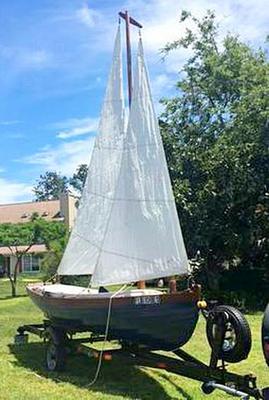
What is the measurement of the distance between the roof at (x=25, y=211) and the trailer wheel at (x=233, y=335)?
1860 inches

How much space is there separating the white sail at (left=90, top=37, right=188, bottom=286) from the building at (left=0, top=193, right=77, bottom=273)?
1384 inches

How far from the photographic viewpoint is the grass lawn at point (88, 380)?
28.0ft

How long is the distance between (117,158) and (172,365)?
5.01 meters

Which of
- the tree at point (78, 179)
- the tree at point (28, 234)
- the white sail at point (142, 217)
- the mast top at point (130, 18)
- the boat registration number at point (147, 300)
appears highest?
the tree at point (78, 179)

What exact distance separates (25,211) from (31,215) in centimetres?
428

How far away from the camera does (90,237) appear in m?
Result: 11.9

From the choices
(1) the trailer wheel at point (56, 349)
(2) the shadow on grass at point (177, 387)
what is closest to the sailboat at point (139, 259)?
(1) the trailer wheel at point (56, 349)

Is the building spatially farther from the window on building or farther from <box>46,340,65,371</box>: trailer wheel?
<box>46,340,65,371</box>: trailer wheel

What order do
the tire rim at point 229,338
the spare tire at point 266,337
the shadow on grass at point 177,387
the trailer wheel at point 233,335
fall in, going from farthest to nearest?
the shadow on grass at point 177,387, the tire rim at point 229,338, the trailer wheel at point 233,335, the spare tire at point 266,337

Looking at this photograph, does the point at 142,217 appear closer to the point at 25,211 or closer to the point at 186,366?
the point at 186,366

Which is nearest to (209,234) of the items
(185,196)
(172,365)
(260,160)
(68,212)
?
(185,196)

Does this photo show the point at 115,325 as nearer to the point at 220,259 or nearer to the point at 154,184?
the point at 154,184

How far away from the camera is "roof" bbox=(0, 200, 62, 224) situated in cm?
5550

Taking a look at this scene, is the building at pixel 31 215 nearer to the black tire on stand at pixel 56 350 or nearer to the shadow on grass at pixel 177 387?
the black tire on stand at pixel 56 350
